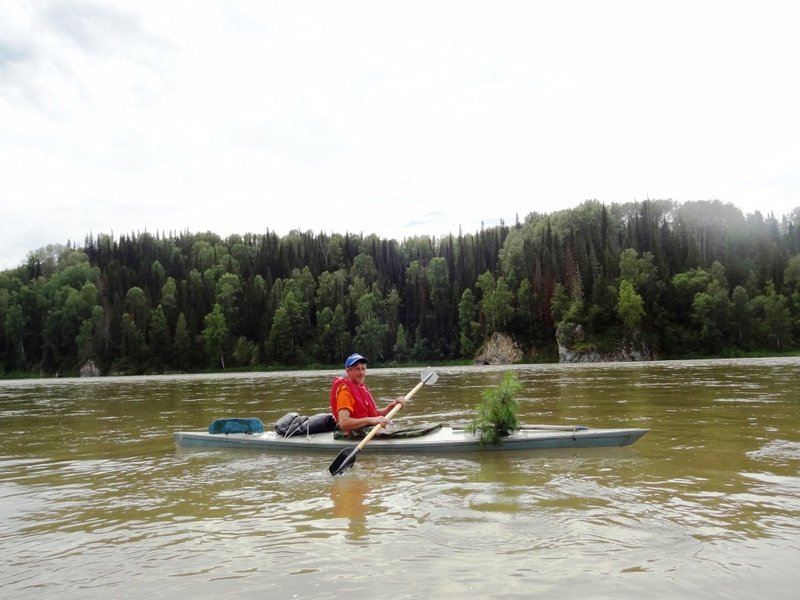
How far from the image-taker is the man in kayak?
12.6 m

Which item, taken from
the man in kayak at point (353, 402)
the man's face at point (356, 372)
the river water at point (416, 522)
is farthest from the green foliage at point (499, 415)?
the man's face at point (356, 372)

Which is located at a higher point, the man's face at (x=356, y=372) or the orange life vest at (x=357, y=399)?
the man's face at (x=356, y=372)

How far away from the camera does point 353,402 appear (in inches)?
504

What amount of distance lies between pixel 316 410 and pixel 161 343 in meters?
102

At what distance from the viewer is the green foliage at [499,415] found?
11906mm

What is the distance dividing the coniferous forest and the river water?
276ft

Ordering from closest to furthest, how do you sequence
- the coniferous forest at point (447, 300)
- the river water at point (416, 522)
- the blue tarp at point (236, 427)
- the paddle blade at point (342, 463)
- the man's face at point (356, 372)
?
the river water at point (416, 522), the paddle blade at point (342, 463), the man's face at point (356, 372), the blue tarp at point (236, 427), the coniferous forest at point (447, 300)

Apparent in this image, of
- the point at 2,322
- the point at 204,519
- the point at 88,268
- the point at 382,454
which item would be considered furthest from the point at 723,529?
the point at 88,268

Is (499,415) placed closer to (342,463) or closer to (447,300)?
(342,463)

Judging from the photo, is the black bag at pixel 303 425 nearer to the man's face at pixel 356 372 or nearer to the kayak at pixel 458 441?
the kayak at pixel 458 441

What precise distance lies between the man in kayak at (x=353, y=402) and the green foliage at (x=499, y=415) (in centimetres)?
167

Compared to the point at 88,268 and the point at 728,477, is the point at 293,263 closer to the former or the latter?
the point at 88,268

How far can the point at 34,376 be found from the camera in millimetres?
116562

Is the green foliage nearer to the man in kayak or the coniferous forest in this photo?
the man in kayak
